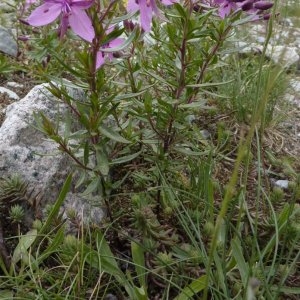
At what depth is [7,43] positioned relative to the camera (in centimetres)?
321

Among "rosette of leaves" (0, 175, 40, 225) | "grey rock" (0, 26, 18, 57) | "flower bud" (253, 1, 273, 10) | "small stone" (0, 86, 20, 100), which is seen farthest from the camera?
"grey rock" (0, 26, 18, 57)

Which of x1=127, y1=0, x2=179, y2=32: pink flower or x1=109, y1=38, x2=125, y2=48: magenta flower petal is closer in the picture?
x1=127, y1=0, x2=179, y2=32: pink flower

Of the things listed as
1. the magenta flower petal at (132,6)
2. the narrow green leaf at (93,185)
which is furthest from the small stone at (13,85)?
the magenta flower petal at (132,6)

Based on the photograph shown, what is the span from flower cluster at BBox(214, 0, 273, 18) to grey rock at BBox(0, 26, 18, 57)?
1.82 metres

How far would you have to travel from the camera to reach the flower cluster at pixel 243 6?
1.56 m

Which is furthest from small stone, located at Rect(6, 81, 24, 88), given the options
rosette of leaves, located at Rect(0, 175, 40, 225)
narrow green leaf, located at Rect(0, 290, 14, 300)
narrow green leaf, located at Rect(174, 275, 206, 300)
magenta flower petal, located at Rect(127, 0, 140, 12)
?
narrow green leaf, located at Rect(174, 275, 206, 300)

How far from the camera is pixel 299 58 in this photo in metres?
3.51

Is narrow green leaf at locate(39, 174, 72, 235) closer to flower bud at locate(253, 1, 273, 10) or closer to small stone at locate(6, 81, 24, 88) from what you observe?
flower bud at locate(253, 1, 273, 10)

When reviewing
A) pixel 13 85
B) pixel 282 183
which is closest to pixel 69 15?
pixel 282 183

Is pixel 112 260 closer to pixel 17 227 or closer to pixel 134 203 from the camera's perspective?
pixel 134 203

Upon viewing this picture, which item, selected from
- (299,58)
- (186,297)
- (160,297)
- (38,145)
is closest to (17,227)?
(38,145)

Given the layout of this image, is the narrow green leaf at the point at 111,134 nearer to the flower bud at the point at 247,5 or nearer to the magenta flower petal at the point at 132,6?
the magenta flower petal at the point at 132,6

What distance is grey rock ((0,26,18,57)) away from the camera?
10.4ft

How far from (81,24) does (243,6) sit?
55 centimetres
